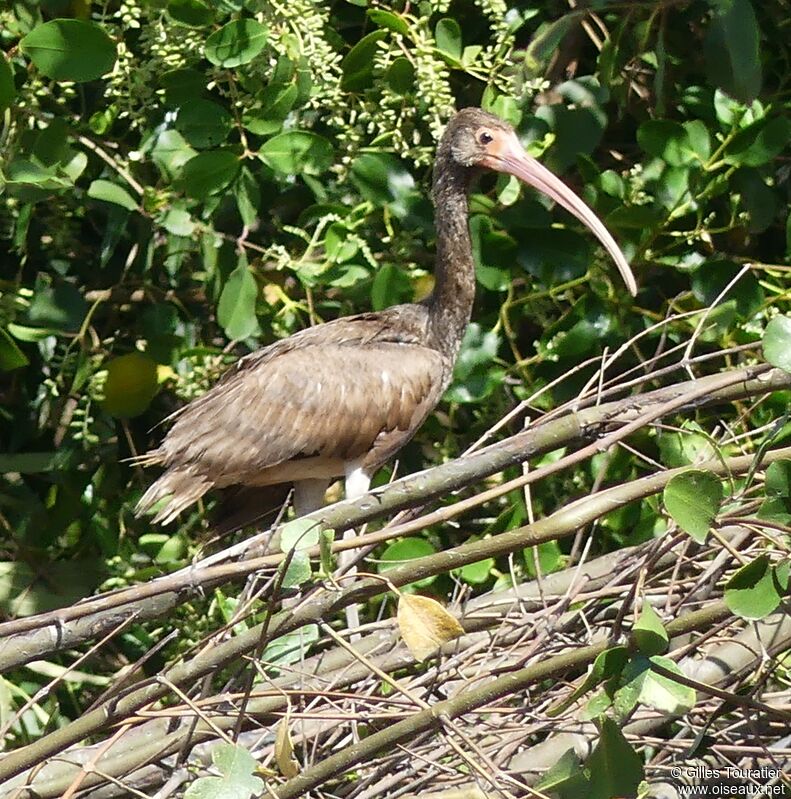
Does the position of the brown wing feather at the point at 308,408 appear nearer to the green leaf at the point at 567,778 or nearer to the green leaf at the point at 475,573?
the green leaf at the point at 475,573

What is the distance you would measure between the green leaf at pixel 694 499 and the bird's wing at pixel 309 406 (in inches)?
96.7

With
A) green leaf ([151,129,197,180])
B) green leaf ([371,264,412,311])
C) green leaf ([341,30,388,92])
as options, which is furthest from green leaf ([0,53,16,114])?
green leaf ([371,264,412,311])

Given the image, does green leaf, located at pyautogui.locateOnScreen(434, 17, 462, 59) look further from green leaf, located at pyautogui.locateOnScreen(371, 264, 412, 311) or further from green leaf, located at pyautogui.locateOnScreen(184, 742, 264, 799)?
green leaf, located at pyautogui.locateOnScreen(184, 742, 264, 799)

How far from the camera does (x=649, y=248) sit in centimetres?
434

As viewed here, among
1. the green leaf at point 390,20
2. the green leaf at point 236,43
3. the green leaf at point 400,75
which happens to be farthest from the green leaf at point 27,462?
the green leaf at point 390,20

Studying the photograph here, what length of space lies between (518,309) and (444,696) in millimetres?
1649

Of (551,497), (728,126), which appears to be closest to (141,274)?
(551,497)

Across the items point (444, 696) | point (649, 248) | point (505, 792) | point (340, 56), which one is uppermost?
point (340, 56)

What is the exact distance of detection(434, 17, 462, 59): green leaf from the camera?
4.19 m

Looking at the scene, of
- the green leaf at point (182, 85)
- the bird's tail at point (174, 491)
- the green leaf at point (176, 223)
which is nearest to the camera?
the green leaf at point (182, 85)

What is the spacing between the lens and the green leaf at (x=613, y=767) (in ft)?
6.71

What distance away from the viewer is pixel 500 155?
4469mm

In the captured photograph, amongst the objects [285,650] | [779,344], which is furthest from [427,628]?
[285,650]

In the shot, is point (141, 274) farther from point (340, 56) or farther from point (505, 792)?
point (505, 792)
